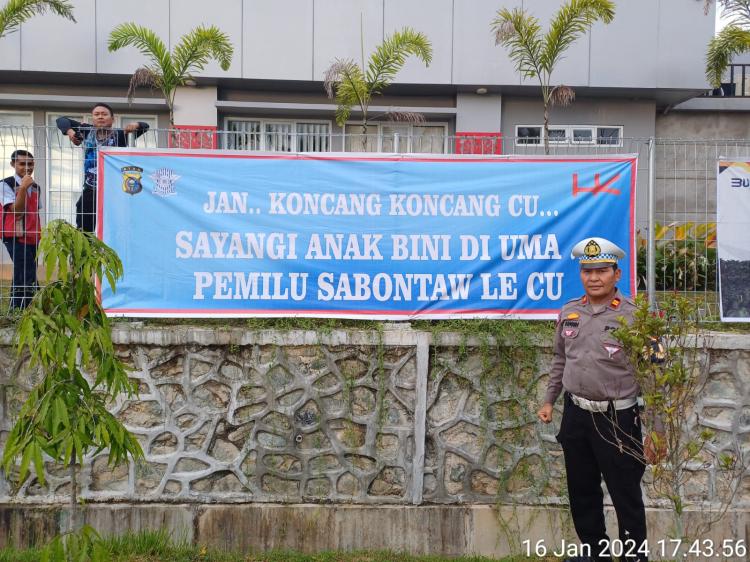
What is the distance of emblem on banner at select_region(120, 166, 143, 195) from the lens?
15.5 ft

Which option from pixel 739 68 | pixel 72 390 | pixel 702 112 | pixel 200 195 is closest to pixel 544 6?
pixel 702 112

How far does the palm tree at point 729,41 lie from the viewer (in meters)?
7.82

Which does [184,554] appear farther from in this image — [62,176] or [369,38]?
[369,38]

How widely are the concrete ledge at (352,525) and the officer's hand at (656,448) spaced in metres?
1.58

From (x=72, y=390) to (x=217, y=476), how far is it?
201 cm

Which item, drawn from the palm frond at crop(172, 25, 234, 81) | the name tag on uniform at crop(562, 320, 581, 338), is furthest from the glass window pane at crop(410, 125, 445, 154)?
the palm frond at crop(172, 25, 234, 81)

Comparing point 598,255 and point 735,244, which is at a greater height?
point 735,244

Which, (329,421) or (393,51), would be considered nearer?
(329,421)

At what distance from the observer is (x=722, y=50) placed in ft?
29.7

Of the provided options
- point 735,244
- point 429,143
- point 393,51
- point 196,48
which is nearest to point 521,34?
point 393,51

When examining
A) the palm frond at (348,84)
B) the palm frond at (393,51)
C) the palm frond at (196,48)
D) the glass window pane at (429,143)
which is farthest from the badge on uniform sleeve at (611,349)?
the palm frond at (196,48)

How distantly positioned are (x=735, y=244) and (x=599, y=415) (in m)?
2.11

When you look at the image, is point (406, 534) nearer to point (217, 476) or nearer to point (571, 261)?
point (217, 476)
